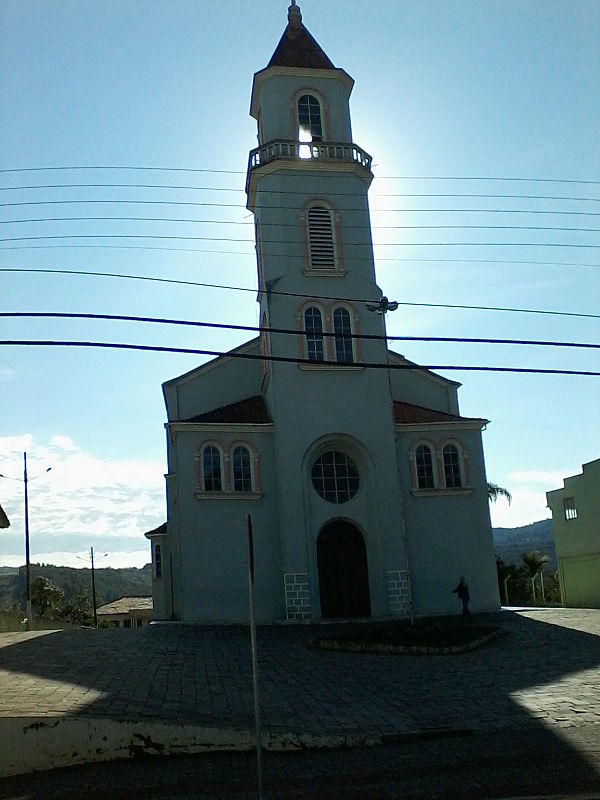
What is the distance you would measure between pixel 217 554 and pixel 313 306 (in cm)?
916

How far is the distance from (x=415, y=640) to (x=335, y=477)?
10.2 meters

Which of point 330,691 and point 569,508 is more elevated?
point 569,508

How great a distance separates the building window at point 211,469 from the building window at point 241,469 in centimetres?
51

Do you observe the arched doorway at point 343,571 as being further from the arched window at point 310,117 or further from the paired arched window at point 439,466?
the arched window at point 310,117

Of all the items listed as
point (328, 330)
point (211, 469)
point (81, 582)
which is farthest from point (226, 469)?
point (81, 582)

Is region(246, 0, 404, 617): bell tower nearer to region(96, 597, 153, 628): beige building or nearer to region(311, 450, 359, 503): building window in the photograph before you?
region(311, 450, 359, 503): building window

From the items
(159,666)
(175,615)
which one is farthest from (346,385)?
(159,666)

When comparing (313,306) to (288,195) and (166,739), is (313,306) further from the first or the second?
(166,739)

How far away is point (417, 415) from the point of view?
31203 mm

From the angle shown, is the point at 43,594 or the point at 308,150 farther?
the point at 43,594

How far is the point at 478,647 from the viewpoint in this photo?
19.3 meters

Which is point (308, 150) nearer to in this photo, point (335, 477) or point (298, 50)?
point (298, 50)

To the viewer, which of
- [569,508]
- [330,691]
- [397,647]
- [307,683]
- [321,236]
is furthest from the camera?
[569,508]

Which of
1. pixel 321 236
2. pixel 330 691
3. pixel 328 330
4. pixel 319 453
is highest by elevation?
pixel 321 236
